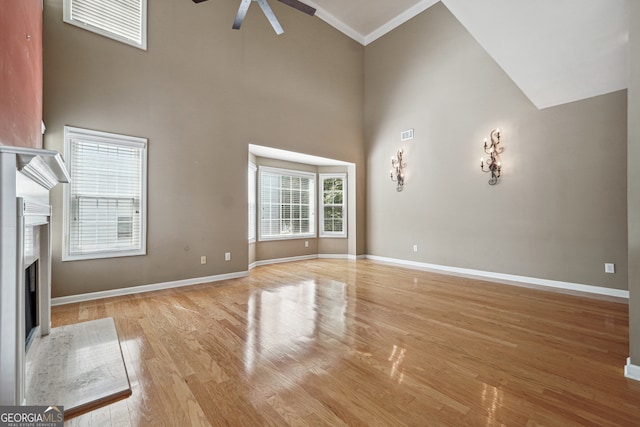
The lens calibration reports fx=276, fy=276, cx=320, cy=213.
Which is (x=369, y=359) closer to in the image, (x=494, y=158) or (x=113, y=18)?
(x=494, y=158)

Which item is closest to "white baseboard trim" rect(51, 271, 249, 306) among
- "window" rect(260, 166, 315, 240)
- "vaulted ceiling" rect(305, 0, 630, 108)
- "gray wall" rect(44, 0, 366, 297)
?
"gray wall" rect(44, 0, 366, 297)

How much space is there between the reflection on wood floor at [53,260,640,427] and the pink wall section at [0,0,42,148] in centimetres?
173

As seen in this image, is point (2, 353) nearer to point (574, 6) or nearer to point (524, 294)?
point (524, 294)

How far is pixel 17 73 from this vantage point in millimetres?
1800

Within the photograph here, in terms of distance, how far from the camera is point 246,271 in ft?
16.2

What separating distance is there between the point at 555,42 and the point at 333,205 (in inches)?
193

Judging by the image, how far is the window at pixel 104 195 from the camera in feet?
11.4

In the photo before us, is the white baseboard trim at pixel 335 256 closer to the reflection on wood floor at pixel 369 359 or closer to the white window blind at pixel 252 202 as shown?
the white window blind at pixel 252 202

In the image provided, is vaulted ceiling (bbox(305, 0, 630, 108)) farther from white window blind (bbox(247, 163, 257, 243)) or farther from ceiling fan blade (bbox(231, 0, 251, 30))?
white window blind (bbox(247, 163, 257, 243))

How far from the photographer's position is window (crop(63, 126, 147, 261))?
11.4 feet

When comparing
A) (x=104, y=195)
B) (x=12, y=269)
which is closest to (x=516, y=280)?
(x=12, y=269)

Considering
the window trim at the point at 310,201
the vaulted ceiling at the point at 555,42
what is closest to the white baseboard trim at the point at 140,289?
the window trim at the point at 310,201

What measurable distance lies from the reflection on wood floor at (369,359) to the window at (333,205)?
129 inches

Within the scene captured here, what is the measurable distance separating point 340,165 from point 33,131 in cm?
549
